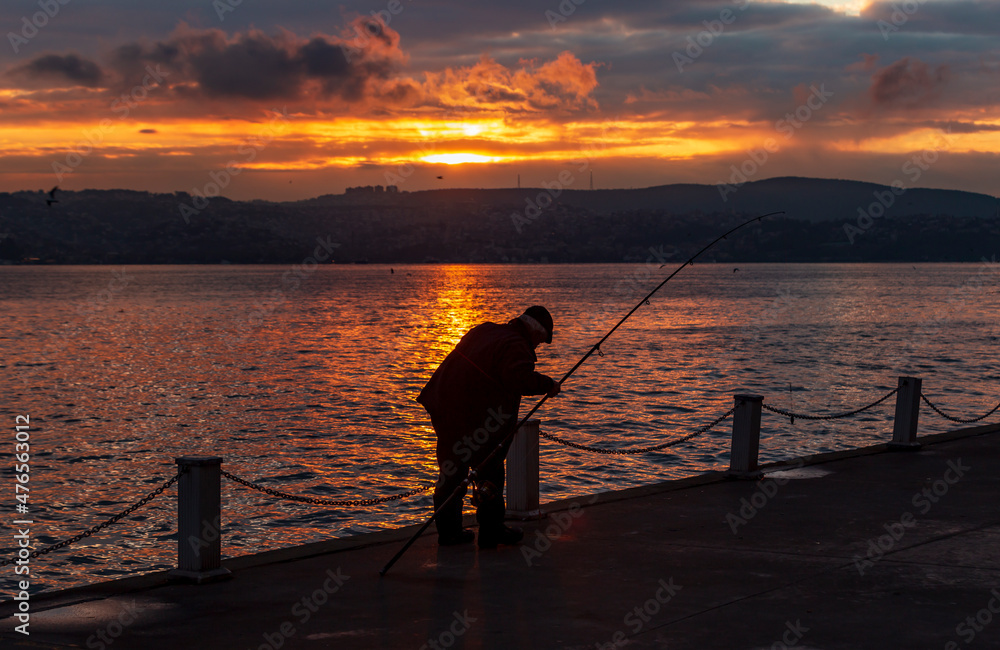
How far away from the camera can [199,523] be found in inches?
273

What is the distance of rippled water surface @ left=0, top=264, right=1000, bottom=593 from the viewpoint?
1783 centimetres

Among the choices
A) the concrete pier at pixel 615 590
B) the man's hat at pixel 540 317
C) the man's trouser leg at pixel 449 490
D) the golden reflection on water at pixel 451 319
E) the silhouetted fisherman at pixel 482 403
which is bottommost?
the golden reflection on water at pixel 451 319

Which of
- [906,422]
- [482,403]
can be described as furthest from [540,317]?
[906,422]

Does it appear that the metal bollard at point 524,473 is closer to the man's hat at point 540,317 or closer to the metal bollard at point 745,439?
the man's hat at point 540,317

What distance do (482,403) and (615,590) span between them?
5.72ft

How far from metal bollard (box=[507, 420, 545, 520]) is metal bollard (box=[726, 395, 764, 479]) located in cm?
304

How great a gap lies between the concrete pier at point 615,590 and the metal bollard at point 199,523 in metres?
0.15

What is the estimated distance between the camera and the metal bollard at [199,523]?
6.89 meters

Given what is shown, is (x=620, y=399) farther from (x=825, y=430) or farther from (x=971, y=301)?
(x=971, y=301)

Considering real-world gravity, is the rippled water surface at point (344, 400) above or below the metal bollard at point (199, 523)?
below

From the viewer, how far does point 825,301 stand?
118 m

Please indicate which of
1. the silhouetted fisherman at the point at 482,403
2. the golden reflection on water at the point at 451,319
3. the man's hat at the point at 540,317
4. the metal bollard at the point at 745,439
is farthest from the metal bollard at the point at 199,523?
the golden reflection on water at the point at 451,319

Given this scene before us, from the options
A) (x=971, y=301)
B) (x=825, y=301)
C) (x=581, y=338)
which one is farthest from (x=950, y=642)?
(x=971, y=301)

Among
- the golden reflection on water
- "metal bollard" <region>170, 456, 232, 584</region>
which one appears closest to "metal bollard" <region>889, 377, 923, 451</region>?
"metal bollard" <region>170, 456, 232, 584</region>
